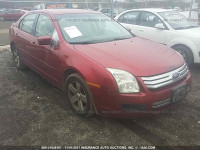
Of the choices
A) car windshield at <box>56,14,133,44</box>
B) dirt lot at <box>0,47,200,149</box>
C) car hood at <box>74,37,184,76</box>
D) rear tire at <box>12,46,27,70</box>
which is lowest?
dirt lot at <box>0,47,200,149</box>

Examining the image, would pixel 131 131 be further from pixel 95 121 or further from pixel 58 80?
pixel 58 80

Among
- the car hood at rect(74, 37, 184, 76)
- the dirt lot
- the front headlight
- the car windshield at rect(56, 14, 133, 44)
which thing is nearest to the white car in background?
the dirt lot

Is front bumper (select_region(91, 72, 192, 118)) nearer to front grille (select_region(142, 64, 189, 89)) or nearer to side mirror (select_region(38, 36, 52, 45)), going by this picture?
front grille (select_region(142, 64, 189, 89))

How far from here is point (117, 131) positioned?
9.78 feet

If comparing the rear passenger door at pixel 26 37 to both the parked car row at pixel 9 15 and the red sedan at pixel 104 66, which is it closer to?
the red sedan at pixel 104 66

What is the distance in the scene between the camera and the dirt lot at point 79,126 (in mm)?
2793

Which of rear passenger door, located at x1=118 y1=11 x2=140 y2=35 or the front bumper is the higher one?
rear passenger door, located at x1=118 y1=11 x2=140 y2=35

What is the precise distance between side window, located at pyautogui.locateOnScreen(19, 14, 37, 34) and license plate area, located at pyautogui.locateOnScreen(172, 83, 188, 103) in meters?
3.09

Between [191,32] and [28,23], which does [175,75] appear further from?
[28,23]

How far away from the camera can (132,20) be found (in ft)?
22.1

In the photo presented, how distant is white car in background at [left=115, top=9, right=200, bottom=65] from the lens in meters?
5.35

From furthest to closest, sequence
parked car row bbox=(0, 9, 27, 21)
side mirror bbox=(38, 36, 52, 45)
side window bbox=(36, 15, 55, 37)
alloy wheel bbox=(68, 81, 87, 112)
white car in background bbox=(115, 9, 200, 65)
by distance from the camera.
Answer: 1. parked car row bbox=(0, 9, 27, 21)
2. white car in background bbox=(115, 9, 200, 65)
3. side window bbox=(36, 15, 55, 37)
4. side mirror bbox=(38, 36, 52, 45)
5. alloy wheel bbox=(68, 81, 87, 112)

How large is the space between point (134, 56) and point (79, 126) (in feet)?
4.24

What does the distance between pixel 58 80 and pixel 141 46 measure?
1.50 m
